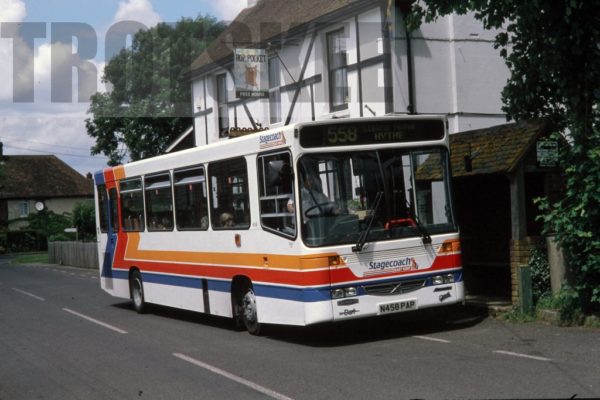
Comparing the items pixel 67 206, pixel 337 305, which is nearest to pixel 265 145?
Answer: pixel 337 305

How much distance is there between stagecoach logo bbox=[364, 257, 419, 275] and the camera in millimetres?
11320

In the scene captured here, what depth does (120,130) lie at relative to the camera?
167 ft

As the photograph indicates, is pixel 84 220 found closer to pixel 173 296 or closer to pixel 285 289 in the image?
pixel 173 296

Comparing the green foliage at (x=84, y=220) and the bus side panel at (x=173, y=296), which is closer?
the bus side panel at (x=173, y=296)

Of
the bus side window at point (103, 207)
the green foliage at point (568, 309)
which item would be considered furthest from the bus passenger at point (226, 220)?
the bus side window at point (103, 207)

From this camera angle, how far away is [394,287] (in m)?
11.5

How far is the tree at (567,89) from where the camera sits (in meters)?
11.5

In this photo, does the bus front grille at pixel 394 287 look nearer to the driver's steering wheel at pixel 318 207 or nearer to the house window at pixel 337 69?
the driver's steering wheel at pixel 318 207

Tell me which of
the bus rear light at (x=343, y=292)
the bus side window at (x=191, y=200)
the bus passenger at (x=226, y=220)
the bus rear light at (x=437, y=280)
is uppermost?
the bus side window at (x=191, y=200)

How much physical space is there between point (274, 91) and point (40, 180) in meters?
63.9

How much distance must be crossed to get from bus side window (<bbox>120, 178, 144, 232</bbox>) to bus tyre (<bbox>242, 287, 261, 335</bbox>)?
430 cm

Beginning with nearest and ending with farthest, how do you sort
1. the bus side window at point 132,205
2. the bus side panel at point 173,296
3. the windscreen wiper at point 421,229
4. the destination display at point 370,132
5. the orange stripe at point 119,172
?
the destination display at point 370,132 → the windscreen wiper at point 421,229 → the bus side panel at point 173,296 → the bus side window at point 132,205 → the orange stripe at point 119,172

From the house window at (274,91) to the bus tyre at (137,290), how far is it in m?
8.70

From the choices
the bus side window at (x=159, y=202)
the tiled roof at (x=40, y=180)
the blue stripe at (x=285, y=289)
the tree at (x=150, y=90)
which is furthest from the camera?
the tiled roof at (x=40, y=180)
